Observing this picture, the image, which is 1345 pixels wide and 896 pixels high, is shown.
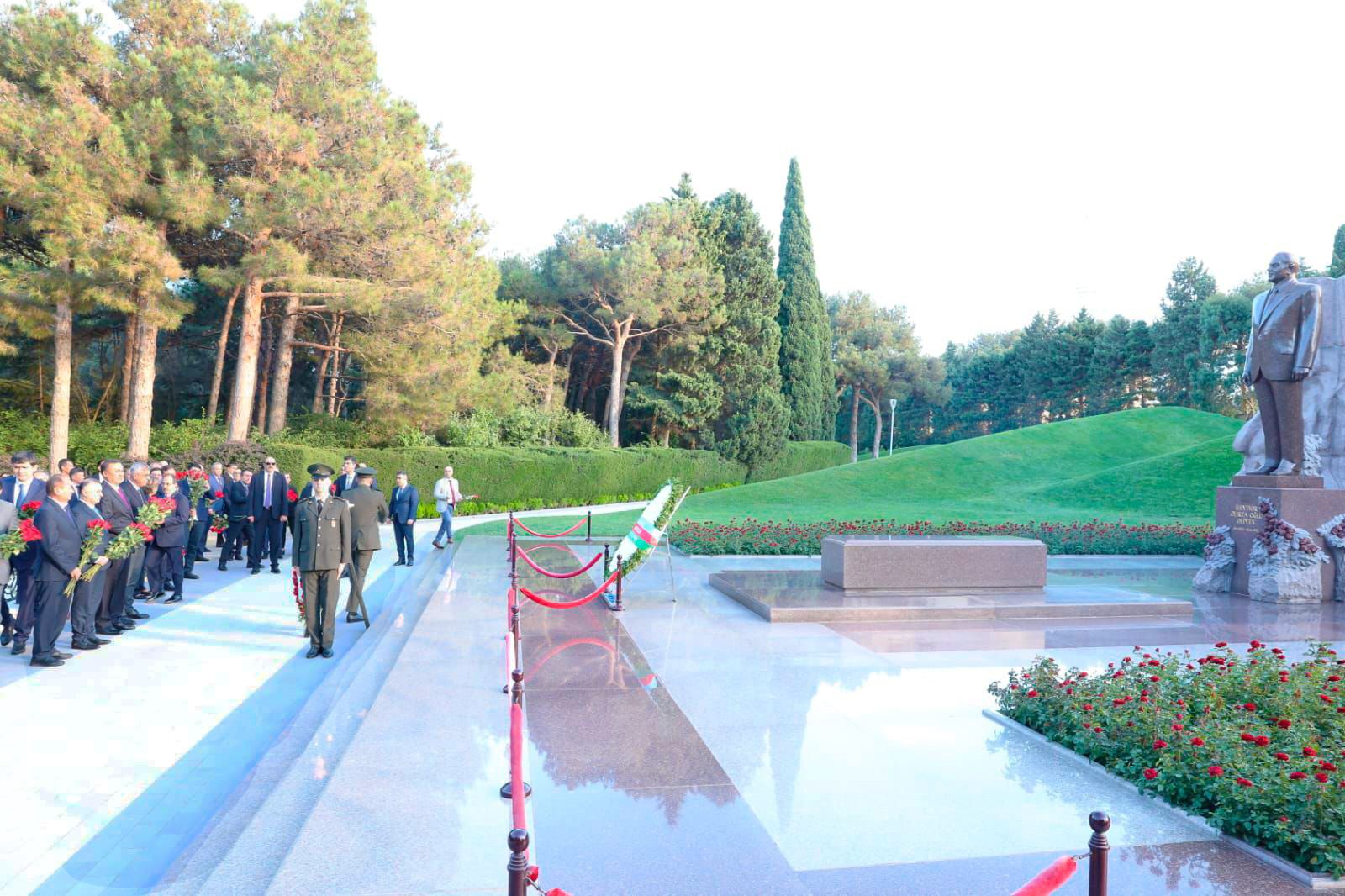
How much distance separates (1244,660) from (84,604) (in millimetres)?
10601

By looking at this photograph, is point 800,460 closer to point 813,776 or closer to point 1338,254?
point 1338,254

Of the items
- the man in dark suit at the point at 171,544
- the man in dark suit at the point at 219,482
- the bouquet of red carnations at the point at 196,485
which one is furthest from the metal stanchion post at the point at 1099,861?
the man in dark suit at the point at 219,482

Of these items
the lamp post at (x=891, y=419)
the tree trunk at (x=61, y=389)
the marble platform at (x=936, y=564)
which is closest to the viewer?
the marble platform at (x=936, y=564)

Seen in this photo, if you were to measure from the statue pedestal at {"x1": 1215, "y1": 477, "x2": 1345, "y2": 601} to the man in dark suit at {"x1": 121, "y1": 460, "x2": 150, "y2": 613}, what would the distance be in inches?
539

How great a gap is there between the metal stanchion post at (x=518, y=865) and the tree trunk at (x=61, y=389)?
22032 millimetres

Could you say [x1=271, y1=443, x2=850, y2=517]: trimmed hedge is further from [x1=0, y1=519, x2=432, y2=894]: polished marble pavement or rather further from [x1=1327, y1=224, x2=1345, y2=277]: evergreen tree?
[x1=1327, y1=224, x2=1345, y2=277]: evergreen tree

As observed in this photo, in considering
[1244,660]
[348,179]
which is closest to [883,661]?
[1244,660]

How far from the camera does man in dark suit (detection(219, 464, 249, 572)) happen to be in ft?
42.9

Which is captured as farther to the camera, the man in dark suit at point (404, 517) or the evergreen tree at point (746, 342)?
the evergreen tree at point (746, 342)

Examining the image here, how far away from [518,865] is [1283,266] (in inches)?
497

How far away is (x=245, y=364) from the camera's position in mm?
21641

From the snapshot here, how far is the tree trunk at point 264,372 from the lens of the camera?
27.9 metres

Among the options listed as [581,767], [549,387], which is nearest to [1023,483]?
[549,387]

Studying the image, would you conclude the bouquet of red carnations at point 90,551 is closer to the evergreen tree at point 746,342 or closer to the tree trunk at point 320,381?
the tree trunk at point 320,381
